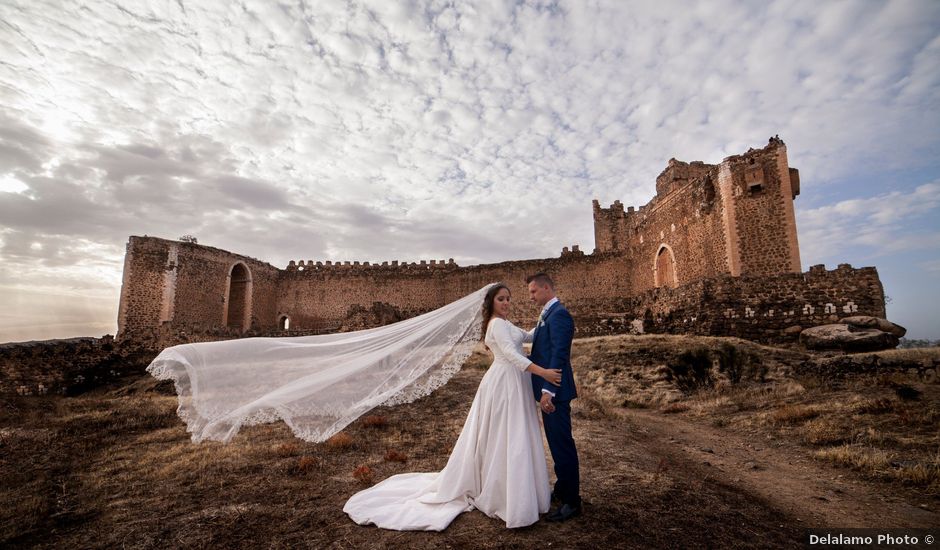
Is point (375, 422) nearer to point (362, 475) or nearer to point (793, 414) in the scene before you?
point (362, 475)

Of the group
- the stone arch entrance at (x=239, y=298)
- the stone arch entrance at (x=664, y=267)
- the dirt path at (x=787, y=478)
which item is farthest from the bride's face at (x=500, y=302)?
the stone arch entrance at (x=239, y=298)

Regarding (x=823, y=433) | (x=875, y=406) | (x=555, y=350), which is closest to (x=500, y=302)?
(x=555, y=350)

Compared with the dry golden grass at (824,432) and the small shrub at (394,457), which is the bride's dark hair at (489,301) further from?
the dry golden grass at (824,432)

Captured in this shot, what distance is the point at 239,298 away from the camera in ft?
89.4

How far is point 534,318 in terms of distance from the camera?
19.1 meters

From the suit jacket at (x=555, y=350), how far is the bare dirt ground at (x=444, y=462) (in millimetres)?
1086

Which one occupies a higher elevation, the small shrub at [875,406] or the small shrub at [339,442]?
the small shrub at [875,406]

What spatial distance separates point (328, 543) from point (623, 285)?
905 inches

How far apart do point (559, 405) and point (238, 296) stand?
28.8 metres

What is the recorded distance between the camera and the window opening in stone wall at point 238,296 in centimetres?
2677

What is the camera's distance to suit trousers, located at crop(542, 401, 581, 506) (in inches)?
139

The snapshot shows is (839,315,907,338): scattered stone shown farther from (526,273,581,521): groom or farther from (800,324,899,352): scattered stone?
(526,273,581,521): groom

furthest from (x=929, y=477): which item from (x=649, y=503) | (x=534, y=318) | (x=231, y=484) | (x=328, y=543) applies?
(x=534, y=318)

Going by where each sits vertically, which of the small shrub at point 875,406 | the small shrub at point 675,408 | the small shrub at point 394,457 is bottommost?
the small shrub at point 675,408
